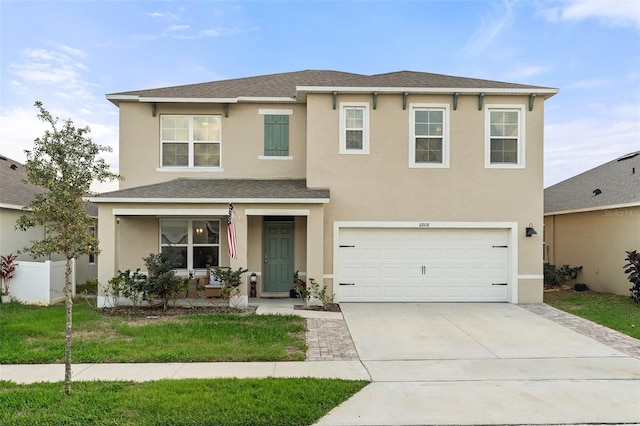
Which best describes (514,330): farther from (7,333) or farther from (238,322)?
(7,333)

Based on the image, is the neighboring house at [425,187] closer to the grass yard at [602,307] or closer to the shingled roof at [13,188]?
the grass yard at [602,307]

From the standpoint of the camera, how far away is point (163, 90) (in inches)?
513

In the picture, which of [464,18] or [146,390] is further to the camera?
[464,18]

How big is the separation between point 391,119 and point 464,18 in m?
5.36

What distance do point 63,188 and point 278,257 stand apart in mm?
7951

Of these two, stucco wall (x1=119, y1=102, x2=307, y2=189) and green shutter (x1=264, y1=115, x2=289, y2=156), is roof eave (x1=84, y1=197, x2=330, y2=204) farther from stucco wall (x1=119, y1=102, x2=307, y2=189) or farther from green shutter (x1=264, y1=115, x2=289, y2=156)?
green shutter (x1=264, y1=115, x2=289, y2=156)

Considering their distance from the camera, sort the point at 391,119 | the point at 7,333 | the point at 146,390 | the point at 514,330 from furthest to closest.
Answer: the point at 391,119 < the point at 514,330 < the point at 7,333 < the point at 146,390

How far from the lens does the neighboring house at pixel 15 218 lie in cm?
1248

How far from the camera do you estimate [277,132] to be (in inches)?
504

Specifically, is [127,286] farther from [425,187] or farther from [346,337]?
[425,187]

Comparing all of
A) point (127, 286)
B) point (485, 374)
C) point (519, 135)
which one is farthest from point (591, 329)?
point (127, 286)

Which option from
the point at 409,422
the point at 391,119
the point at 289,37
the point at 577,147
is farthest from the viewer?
the point at 577,147

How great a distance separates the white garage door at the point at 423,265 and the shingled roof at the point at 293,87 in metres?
4.26

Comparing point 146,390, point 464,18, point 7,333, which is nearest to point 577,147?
point 464,18
